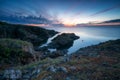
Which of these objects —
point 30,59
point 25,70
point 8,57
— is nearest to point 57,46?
point 30,59

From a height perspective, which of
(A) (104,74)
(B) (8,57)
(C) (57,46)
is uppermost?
(A) (104,74)

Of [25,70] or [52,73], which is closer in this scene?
[52,73]

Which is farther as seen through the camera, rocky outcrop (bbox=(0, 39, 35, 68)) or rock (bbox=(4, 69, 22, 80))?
rocky outcrop (bbox=(0, 39, 35, 68))

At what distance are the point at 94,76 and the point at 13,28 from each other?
67.9m

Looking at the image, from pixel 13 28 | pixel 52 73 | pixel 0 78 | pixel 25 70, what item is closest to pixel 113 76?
pixel 52 73

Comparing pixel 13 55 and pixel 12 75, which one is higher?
pixel 12 75

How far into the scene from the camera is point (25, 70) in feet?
29.0

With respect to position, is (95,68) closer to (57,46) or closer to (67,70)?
(67,70)

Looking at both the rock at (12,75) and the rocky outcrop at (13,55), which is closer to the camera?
the rock at (12,75)

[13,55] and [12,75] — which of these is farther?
[13,55]

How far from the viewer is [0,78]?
782cm

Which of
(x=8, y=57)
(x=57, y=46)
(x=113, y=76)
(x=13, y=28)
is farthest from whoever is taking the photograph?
(x=13, y=28)

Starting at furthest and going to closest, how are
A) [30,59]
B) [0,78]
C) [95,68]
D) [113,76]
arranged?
[30,59]
[95,68]
[0,78]
[113,76]

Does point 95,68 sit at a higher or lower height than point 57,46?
higher
